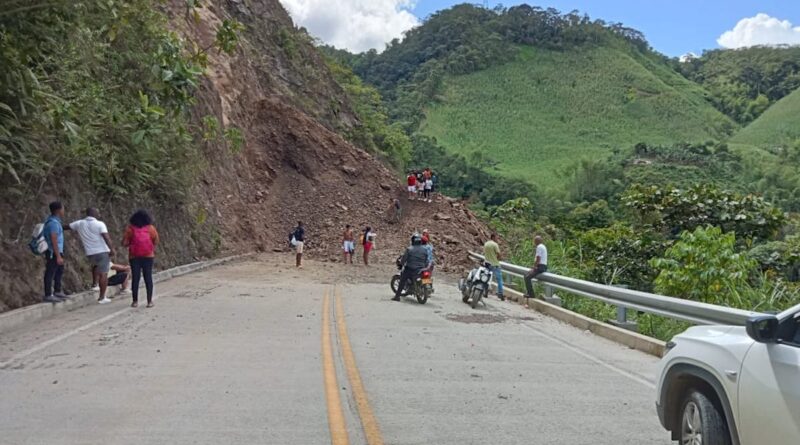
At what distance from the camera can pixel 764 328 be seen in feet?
13.6

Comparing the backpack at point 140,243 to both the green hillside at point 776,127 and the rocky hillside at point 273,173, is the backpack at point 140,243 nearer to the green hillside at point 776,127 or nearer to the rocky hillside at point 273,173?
the rocky hillside at point 273,173

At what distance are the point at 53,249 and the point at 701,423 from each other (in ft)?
34.8

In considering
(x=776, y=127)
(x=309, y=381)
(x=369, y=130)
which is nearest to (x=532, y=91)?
(x=776, y=127)

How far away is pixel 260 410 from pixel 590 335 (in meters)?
7.82

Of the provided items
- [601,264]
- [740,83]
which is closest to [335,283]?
[601,264]

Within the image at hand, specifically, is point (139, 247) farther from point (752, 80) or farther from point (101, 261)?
point (752, 80)

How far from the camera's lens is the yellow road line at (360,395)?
18.7 feet

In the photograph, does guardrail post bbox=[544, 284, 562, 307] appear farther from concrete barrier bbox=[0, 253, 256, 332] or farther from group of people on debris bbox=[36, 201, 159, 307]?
concrete barrier bbox=[0, 253, 256, 332]

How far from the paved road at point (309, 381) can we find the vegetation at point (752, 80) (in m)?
164

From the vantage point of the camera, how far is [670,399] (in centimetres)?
518

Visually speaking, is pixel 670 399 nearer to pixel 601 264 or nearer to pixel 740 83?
pixel 601 264

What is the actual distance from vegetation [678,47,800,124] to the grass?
→ 6.12 metres

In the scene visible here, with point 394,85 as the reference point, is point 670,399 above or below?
below

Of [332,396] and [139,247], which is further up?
[139,247]
